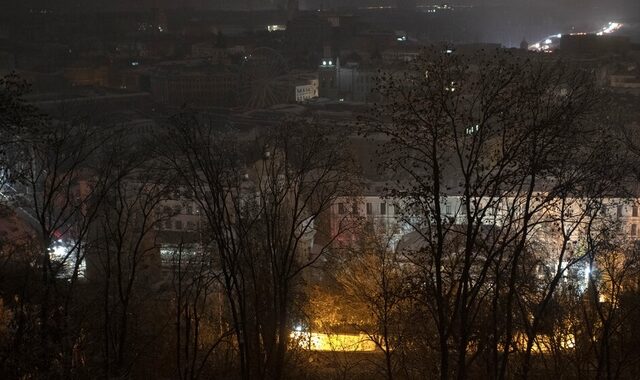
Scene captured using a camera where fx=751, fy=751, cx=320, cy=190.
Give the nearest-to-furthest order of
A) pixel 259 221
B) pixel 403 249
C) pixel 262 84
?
1. pixel 403 249
2. pixel 259 221
3. pixel 262 84

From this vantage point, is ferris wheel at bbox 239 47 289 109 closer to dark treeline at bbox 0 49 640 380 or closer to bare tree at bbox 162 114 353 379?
dark treeline at bbox 0 49 640 380

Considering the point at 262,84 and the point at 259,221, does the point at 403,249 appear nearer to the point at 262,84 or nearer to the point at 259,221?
the point at 259,221

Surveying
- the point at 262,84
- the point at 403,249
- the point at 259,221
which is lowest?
the point at 403,249

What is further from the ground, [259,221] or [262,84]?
[262,84]

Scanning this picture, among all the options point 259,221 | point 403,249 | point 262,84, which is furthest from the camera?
point 262,84

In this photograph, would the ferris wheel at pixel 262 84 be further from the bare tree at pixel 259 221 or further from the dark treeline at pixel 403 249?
the bare tree at pixel 259 221

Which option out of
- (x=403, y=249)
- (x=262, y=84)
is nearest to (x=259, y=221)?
(x=403, y=249)

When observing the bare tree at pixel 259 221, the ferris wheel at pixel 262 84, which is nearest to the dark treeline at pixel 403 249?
the bare tree at pixel 259 221

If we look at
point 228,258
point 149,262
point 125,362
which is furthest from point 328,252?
point 228,258

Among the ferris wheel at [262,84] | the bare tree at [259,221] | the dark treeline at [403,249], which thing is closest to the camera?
the dark treeline at [403,249]

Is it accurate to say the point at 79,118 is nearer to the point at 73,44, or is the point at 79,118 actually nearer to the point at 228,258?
the point at 228,258

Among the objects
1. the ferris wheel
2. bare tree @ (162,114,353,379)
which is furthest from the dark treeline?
the ferris wheel
